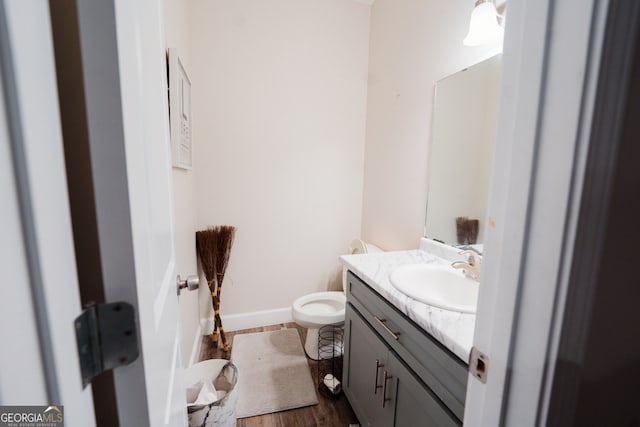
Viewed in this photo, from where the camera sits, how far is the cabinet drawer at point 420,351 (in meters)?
0.71

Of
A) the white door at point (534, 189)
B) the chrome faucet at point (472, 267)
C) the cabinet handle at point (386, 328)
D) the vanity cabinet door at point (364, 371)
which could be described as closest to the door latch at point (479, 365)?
the white door at point (534, 189)

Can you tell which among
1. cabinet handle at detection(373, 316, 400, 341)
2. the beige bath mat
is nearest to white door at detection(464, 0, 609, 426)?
cabinet handle at detection(373, 316, 400, 341)

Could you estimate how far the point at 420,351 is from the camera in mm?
850

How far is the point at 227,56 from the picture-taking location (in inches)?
76.2

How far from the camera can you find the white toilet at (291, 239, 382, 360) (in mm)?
1705

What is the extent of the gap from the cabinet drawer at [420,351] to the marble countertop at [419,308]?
0.11ft

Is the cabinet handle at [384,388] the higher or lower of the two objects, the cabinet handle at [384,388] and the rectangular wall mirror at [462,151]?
the lower

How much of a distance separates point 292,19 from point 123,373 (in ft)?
8.00

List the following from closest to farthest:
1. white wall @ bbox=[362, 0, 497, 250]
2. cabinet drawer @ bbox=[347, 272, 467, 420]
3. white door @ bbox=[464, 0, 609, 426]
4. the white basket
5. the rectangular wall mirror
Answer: white door @ bbox=[464, 0, 609, 426] < cabinet drawer @ bbox=[347, 272, 467, 420] < the white basket < the rectangular wall mirror < white wall @ bbox=[362, 0, 497, 250]

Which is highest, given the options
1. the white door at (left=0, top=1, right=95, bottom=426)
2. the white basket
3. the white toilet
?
the white door at (left=0, top=1, right=95, bottom=426)

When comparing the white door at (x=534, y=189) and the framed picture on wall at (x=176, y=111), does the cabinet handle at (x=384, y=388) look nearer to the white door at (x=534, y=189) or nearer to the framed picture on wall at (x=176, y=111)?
the white door at (x=534, y=189)

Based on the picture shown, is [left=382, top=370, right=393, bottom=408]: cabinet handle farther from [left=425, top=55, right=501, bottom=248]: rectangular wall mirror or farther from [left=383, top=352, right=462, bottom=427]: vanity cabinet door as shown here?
[left=425, top=55, right=501, bottom=248]: rectangular wall mirror

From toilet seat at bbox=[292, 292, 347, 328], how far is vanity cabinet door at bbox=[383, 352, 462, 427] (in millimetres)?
689

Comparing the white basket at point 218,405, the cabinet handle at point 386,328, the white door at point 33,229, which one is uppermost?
the white door at point 33,229
